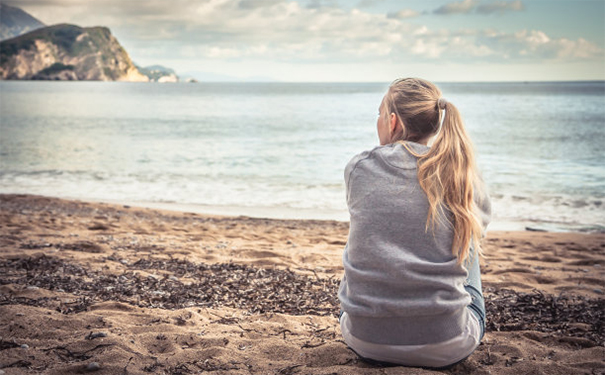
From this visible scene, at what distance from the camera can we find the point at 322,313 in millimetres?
3932

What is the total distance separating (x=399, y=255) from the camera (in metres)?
2.11

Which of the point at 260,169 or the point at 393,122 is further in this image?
the point at 260,169

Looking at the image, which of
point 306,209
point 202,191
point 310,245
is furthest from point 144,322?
point 202,191

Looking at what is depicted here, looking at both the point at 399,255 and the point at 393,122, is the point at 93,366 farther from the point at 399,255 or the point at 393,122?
the point at 393,122

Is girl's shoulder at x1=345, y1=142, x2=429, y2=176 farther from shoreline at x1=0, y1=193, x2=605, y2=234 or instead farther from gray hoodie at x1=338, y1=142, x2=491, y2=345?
shoreline at x1=0, y1=193, x2=605, y2=234

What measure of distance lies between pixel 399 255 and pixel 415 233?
0.39ft

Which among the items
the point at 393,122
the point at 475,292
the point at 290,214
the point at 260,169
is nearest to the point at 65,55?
the point at 260,169

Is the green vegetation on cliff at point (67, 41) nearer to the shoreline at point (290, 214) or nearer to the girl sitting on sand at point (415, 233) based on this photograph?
the shoreline at point (290, 214)

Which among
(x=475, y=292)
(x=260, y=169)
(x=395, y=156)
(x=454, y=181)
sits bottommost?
(x=260, y=169)

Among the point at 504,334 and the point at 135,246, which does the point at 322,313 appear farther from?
the point at 135,246

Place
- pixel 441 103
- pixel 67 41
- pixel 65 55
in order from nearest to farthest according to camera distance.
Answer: pixel 441 103, pixel 65 55, pixel 67 41

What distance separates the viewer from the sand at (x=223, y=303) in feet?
9.23

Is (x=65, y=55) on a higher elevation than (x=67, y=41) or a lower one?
lower

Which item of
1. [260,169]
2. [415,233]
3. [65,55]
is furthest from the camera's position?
[65,55]
